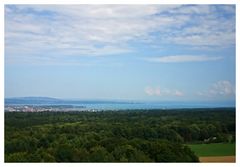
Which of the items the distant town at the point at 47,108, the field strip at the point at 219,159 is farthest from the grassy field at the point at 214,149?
the distant town at the point at 47,108

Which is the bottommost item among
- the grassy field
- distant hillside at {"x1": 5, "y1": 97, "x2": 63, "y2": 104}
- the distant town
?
the grassy field

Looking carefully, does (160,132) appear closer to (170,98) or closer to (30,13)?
(170,98)

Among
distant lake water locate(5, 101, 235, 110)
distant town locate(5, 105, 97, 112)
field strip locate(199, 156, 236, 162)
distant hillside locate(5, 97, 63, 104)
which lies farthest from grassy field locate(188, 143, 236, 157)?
distant hillside locate(5, 97, 63, 104)

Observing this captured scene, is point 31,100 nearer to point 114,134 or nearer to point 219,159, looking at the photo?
point 114,134

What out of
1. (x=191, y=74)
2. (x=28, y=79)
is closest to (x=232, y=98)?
(x=191, y=74)

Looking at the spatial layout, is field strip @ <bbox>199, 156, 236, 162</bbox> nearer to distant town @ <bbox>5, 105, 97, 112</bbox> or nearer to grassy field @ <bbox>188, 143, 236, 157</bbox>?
grassy field @ <bbox>188, 143, 236, 157</bbox>

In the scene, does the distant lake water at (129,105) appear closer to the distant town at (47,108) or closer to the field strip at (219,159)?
the distant town at (47,108)
